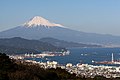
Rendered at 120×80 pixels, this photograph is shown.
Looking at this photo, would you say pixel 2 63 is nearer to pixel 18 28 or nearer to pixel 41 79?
pixel 41 79

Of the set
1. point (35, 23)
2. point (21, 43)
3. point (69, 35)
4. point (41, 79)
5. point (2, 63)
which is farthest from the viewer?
point (35, 23)

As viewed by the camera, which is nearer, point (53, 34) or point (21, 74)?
point (21, 74)

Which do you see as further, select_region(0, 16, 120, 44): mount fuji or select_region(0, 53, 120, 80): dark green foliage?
select_region(0, 16, 120, 44): mount fuji

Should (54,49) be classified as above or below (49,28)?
below

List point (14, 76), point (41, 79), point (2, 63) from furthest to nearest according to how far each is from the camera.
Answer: point (2, 63) < point (41, 79) < point (14, 76)

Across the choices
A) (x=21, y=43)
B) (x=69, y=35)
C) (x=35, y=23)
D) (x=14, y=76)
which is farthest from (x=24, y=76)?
(x=35, y=23)

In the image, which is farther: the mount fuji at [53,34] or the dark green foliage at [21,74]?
the mount fuji at [53,34]

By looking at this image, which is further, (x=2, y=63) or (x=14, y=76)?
(x=2, y=63)
